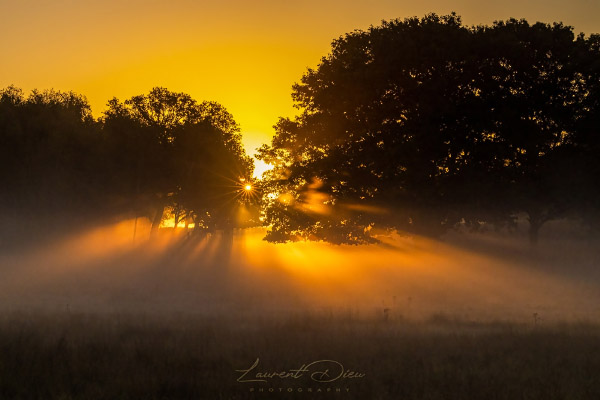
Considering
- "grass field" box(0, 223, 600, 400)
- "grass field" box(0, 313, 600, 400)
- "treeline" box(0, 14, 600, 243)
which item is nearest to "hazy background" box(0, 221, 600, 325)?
"grass field" box(0, 223, 600, 400)

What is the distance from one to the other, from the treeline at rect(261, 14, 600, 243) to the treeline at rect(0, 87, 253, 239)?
32912mm

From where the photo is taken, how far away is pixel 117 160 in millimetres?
58875

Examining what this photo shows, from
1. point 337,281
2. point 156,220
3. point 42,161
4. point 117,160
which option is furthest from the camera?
point 156,220

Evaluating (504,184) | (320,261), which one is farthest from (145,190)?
(504,184)

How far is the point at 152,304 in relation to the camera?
100 feet

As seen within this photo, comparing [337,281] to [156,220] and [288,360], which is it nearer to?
[288,360]

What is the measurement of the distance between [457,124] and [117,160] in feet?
129

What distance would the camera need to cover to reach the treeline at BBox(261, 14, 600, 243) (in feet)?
87.1

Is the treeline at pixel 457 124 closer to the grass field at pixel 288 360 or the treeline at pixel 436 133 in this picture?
the treeline at pixel 436 133

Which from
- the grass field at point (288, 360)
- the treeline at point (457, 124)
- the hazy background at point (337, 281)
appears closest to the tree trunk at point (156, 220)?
the hazy background at point (337, 281)

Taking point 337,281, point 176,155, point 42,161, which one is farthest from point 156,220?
point 337,281

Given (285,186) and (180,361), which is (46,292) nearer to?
(285,186)

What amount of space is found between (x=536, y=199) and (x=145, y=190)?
139 ft

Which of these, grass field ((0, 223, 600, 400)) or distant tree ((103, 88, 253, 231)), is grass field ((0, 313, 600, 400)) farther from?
distant tree ((103, 88, 253, 231))
